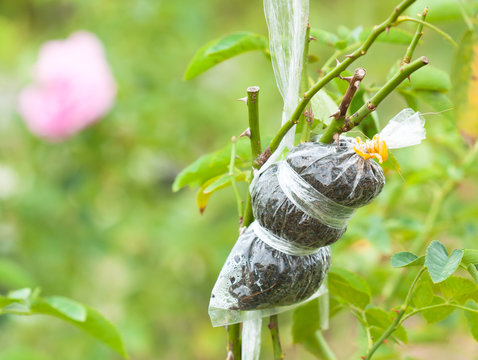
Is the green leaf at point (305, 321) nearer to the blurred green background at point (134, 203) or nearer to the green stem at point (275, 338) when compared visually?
the green stem at point (275, 338)

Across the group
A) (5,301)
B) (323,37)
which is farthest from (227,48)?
(5,301)

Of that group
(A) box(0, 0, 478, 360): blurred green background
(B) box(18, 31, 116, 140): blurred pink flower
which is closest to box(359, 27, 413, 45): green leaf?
(A) box(0, 0, 478, 360): blurred green background

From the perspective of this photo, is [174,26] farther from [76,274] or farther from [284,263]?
[284,263]

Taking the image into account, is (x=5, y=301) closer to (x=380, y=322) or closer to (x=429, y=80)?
(x=380, y=322)

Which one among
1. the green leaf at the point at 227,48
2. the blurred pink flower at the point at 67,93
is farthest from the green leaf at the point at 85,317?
the blurred pink flower at the point at 67,93

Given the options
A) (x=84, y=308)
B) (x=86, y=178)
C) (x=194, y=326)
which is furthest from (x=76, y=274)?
(x=84, y=308)

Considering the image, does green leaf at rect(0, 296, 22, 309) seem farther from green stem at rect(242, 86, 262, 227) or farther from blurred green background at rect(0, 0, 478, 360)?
blurred green background at rect(0, 0, 478, 360)
